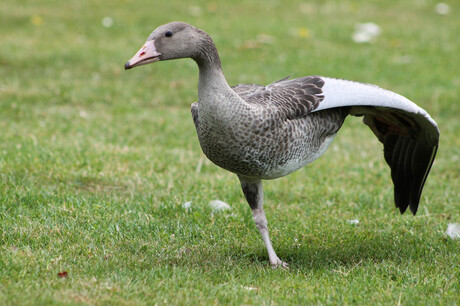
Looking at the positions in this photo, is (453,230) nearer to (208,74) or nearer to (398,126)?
(398,126)

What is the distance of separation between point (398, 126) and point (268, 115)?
139 centimetres

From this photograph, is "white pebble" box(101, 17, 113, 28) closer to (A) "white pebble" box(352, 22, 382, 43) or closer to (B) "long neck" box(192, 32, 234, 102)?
(A) "white pebble" box(352, 22, 382, 43)

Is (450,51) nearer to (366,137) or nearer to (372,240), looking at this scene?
(366,137)

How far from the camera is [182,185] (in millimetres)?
6391

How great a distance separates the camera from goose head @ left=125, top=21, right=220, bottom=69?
3.99 meters

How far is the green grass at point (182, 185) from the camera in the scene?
4172 mm

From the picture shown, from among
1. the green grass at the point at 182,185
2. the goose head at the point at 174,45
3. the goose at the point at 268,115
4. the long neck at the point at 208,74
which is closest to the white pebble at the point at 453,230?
the green grass at the point at 182,185

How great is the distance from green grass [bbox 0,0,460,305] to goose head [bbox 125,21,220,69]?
1413 mm

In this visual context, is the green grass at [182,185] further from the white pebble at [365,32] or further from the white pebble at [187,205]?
the white pebble at [365,32]

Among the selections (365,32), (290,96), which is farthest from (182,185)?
(365,32)

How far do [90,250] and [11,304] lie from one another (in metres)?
1.05

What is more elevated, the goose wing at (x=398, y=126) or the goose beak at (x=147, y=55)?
the goose beak at (x=147, y=55)

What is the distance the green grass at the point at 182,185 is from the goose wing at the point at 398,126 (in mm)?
472

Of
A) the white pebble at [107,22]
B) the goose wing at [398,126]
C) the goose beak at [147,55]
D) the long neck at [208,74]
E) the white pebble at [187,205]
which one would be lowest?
the white pebble at [187,205]
